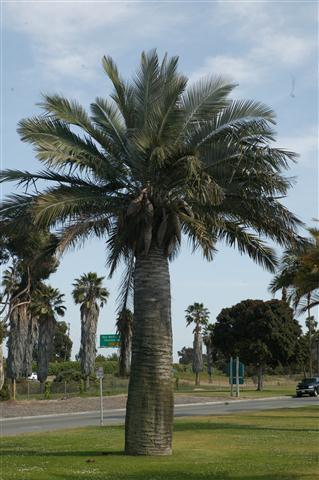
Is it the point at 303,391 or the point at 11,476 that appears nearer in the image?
the point at 11,476

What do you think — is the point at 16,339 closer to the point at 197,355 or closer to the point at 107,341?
the point at 107,341

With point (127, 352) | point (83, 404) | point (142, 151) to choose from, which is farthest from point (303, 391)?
point (142, 151)

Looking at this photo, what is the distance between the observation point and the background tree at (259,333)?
6706 cm

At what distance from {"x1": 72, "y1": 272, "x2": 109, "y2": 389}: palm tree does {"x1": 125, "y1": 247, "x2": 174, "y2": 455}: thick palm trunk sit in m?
49.5

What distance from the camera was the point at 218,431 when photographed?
22.7 metres

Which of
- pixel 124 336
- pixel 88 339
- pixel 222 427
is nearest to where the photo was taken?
pixel 124 336

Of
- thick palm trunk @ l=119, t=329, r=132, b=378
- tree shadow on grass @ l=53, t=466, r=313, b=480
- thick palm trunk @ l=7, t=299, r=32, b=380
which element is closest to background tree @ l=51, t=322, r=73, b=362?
thick palm trunk @ l=7, t=299, r=32, b=380

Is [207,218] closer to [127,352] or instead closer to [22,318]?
[127,352]

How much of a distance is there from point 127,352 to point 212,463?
427 centimetres

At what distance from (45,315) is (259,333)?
2026 centimetres

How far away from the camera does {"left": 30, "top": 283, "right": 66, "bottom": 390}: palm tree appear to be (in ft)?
197

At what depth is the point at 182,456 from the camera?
15.4 metres

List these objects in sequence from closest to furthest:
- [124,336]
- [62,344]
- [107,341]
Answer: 1. [124,336]
2. [107,341]
3. [62,344]

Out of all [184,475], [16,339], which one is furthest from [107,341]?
[16,339]
